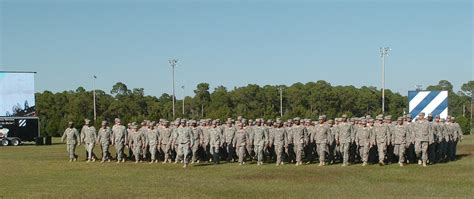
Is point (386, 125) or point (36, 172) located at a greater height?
point (386, 125)

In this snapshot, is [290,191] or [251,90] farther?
[251,90]

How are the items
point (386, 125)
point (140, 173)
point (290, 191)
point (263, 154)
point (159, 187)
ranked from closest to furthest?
point (290, 191), point (159, 187), point (140, 173), point (386, 125), point (263, 154)

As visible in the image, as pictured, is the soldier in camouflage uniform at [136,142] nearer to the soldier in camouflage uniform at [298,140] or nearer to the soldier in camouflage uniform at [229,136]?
the soldier in camouflage uniform at [229,136]

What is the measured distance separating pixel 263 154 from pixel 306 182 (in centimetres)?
777

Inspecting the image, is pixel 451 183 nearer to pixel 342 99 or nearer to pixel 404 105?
pixel 342 99

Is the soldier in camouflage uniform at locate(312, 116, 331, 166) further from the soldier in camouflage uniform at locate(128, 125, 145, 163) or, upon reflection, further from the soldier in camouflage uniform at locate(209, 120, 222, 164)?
the soldier in camouflage uniform at locate(128, 125, 145, 163)

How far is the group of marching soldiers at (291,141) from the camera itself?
22.5m

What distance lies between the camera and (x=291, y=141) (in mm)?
24172

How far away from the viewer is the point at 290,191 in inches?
599

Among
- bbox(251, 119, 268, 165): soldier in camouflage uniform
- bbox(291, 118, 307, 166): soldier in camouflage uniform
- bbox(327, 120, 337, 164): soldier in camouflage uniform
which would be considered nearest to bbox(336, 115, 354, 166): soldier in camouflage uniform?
bbox(327, 120, 337, 164): soldier in camouflage uniform

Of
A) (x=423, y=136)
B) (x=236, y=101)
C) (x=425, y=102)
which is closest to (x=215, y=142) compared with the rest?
(x=423, y=136)

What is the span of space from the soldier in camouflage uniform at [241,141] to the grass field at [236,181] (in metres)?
0.71

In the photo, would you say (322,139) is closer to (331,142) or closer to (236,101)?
(331,142)

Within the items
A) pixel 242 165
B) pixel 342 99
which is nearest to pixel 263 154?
pixel 242 165
